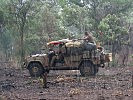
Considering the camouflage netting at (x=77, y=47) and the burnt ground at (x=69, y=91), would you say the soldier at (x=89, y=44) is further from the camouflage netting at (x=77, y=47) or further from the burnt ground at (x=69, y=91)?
the burnt ground at (x=69, y=91)

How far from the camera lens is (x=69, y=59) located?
62.5 feet

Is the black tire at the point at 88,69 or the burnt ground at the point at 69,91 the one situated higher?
the black tire at the point at 88,69

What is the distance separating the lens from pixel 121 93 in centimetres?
1229

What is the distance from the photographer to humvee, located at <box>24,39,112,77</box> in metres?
18.7

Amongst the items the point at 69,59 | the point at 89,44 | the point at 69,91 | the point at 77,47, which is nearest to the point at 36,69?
the point at 69,59

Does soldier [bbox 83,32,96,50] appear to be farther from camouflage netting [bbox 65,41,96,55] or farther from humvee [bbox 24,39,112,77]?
humvee [bbox 24,39,112,77]

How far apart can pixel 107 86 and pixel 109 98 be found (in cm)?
297

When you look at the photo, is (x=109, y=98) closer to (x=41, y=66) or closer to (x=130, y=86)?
(x=130, y=86)

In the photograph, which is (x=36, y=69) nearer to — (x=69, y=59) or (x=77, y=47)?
(x=69, y=59)

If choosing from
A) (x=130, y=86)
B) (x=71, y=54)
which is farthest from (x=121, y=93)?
(x=71, y=54)

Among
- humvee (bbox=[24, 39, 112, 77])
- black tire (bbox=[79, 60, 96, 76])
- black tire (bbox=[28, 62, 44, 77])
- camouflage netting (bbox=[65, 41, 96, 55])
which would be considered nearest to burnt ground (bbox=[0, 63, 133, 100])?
black tire (bbox=[79, 60, 96, 76])

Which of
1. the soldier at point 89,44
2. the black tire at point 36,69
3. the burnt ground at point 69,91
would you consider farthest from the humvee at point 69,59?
the burnt ground at point 69,91

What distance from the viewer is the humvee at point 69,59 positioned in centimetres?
1872

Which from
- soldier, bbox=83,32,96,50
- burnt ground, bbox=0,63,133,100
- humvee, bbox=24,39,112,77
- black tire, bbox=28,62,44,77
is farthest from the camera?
black tire, bbox=28,62,44,77
